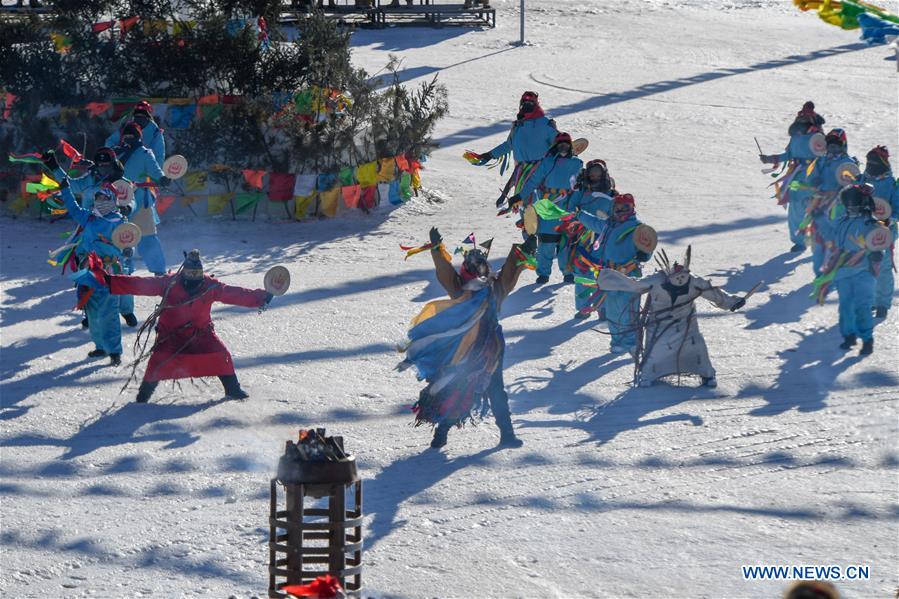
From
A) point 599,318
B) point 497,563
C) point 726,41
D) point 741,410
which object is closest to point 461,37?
point 726,41

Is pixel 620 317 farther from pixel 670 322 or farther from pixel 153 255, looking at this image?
pixel 153 255

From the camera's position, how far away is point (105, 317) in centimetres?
1029

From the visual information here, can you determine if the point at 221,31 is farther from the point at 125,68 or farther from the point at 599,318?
the point at 599,318

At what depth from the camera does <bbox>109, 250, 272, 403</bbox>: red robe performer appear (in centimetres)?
948

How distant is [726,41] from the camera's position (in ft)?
82.1

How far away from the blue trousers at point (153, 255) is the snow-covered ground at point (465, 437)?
0.36 meters

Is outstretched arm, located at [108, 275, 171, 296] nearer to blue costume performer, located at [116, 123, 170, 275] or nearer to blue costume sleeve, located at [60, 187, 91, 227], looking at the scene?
blue costume sleeve, located at [60, 187, 91, 227]

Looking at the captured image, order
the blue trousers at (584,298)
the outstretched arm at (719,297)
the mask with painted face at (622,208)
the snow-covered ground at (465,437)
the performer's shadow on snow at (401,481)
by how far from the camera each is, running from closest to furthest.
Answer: the snow-covered ground at (465,437) → the performer's shadow on snow at (401,481) → the outstretched arm at (719,297) → the mask with painted face at (622,208) → the blue trousers at (584,298)

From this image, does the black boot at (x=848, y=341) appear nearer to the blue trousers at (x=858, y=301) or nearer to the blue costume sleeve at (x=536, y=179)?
the blue trousers at (x=858, y=301)

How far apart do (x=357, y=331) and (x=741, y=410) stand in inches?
131

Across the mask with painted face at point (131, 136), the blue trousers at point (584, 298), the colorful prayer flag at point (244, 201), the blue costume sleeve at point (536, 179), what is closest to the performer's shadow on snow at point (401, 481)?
the blue trousers at point (584, 298)

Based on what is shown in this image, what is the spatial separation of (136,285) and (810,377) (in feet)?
16.1

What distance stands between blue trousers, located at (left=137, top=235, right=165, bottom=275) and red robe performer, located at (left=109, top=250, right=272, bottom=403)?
281 cm

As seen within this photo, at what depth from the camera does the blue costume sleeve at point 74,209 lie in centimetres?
1051
